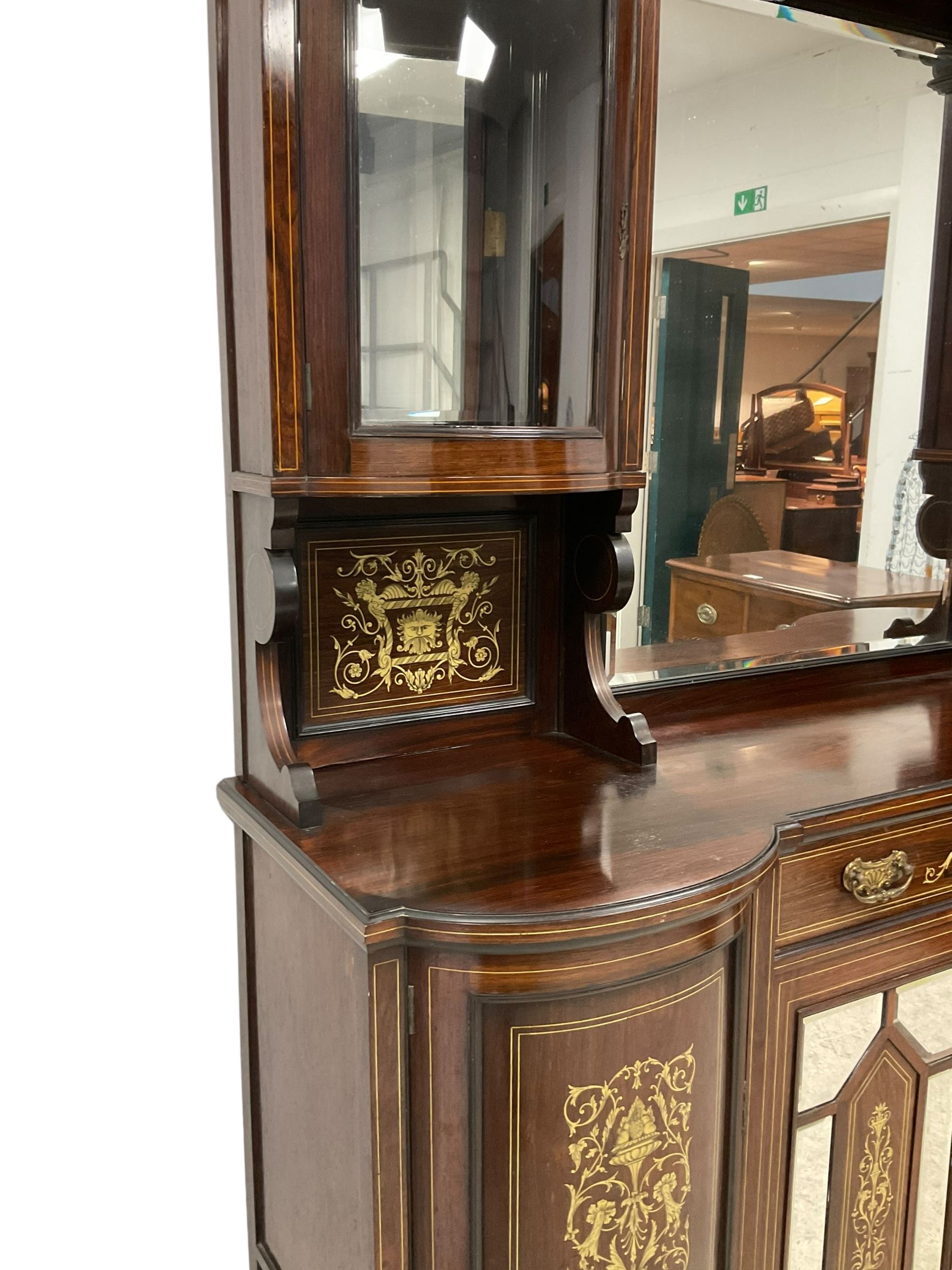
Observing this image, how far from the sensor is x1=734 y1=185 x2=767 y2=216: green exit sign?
1.71m

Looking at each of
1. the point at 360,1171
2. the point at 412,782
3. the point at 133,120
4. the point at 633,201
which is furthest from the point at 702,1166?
the point at 133,120

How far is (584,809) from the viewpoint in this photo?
138 cm

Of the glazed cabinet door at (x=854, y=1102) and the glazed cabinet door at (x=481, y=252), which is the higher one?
the glazed cabinet door at (x=481, y=252)

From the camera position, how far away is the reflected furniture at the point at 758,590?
1.81m

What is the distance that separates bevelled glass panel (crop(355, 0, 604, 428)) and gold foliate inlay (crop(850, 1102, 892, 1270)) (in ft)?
3.52

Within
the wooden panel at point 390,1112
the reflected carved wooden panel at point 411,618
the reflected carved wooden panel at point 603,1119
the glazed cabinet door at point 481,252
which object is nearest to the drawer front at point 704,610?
the reflected carved wooden panel at point 411,618

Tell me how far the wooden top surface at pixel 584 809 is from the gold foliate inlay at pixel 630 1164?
0.22m

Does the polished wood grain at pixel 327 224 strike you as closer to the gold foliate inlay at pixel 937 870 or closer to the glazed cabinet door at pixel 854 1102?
the glazed cabinet door at pixel 854 1102

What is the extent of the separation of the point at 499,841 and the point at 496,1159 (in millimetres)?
332

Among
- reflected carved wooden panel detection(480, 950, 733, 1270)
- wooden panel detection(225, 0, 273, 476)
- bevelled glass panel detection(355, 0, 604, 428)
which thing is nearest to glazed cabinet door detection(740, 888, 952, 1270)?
reflected carved wooden panel detection(480, 950, 733, 1270)

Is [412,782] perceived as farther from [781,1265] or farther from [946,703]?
[946,703]

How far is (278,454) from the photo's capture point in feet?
3.95

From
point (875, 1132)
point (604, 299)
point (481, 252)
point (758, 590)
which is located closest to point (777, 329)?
point (758, 590)

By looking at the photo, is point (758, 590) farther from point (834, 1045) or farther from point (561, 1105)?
point (561, 1105)
